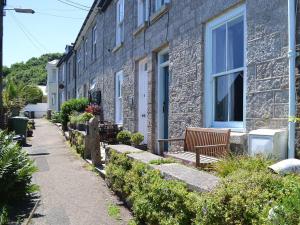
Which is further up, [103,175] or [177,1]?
[177,1]

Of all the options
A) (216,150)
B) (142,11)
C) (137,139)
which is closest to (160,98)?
(137,139)

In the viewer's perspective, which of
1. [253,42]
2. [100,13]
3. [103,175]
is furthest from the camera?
[100,13]

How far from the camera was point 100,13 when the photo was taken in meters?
16.9

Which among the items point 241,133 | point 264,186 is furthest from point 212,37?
point 264,186

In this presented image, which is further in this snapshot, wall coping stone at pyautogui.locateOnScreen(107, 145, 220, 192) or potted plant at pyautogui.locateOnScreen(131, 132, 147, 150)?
potted plant at pyautogui.locateOnScreen(131, 132, 147, 150)

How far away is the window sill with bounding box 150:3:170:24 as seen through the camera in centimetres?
926

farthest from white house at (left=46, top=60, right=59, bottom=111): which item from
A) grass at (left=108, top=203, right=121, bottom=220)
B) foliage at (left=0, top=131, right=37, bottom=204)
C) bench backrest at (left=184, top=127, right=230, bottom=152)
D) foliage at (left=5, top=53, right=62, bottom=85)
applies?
grass at (left=108, top=203, right=121, bottom=220)

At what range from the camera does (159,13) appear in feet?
31.8

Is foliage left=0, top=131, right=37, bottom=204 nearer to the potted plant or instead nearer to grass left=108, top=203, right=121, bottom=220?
grass left=108, top=203, right=121, bottom=220

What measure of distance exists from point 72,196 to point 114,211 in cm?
132

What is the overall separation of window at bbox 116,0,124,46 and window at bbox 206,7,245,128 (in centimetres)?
663

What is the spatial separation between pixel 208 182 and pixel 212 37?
4202 mm

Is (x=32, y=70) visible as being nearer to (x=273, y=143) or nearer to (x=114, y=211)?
(x=114, y=211)

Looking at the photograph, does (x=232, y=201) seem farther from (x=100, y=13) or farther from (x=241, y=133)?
(x=100, y=13)
